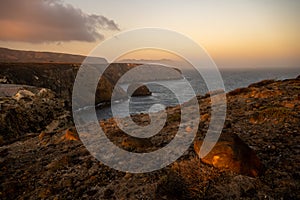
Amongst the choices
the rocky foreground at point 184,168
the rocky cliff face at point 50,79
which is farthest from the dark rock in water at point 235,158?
the rocky cliff face at point 50,79

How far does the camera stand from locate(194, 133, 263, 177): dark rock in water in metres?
4.69

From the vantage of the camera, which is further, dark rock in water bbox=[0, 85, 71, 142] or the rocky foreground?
dark rock in water bbox=[0, 85, 71, 142]

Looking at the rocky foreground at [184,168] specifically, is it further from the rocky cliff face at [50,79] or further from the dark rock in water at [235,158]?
the rocky cliff face at [50,79]

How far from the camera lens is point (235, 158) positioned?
4.77 metres

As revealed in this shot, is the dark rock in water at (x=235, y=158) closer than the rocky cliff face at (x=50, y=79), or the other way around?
the dark rock in water at (x=235, y=158)

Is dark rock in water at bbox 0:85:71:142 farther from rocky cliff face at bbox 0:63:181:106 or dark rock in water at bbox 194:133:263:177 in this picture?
dark rock in water at bbox 194:133:263:177

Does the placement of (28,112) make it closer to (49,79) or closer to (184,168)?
(184,168)

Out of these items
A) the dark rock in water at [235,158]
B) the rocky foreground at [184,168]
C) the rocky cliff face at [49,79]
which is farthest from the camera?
the rocky cliff face at [49,79]

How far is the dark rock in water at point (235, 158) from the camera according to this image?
4.69 m

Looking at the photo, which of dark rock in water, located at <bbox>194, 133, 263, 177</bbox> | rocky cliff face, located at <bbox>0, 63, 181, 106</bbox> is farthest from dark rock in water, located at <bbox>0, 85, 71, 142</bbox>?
dark rock in water, located at <bbox>194, 133, 263, 177</bbox>

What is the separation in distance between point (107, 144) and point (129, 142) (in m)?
0.98

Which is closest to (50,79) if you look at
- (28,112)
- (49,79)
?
(49,79)

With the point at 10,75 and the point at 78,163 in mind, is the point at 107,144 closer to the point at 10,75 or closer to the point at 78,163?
the point at 78,163

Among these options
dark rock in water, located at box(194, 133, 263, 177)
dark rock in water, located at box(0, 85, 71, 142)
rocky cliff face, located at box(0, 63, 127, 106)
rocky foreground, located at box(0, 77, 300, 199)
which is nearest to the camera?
rocky foreground, located at box(0, 77, 300, 199)
